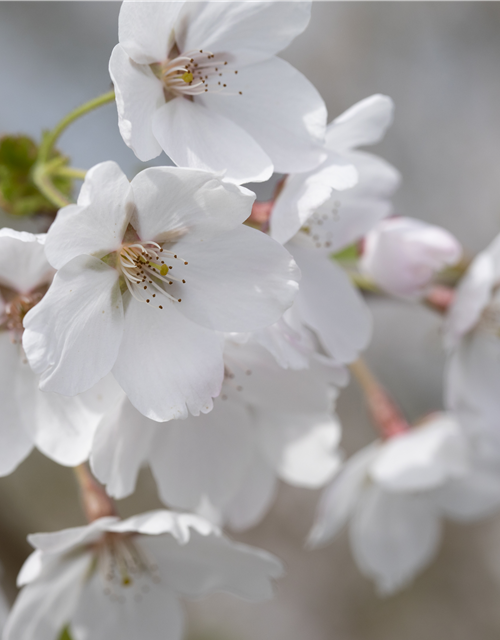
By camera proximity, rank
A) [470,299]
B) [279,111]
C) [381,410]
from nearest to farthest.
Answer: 1. [279,111]
2. [470,299]
3. [381,410]

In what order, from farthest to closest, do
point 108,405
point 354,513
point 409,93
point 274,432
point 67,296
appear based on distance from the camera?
point 409,93 → point 354,513 → point 274,432 → point 108,405 → point 67,296

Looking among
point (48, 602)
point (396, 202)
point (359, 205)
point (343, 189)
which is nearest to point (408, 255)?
point (359, 205)

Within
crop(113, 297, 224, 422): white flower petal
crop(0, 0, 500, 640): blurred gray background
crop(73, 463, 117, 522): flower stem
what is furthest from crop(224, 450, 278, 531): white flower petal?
crop(0, 0, 500, 640): blurred gray background

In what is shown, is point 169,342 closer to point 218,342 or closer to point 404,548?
point 218,342

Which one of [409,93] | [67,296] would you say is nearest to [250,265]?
[67,296]

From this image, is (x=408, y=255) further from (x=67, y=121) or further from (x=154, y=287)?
(x=67, y=121)

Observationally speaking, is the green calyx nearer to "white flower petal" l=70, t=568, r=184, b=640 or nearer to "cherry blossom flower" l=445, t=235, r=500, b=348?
"white flower petal" l=70, t=568, r=184, b=640

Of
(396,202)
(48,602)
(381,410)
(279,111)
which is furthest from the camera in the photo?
(396,202)

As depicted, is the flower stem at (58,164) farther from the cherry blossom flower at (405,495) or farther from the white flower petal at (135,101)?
the cherry blossom flower at (405,495)
